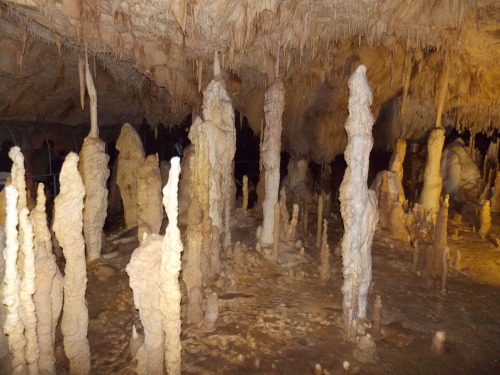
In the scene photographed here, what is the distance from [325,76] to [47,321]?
36.6 ft

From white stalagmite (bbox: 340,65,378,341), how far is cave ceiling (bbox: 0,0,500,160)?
297 cm

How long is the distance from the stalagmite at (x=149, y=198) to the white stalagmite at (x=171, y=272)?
13.8 ft

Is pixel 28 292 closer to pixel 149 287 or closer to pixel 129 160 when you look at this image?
pixel 149 287

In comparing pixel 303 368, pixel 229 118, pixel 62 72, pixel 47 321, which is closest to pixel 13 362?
pixel 47 321

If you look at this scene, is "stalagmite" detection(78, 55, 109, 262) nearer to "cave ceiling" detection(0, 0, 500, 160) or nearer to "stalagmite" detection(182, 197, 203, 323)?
"cave ceiling" detection(0, 0, 500, 160)

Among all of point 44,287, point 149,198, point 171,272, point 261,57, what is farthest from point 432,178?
point 44,287

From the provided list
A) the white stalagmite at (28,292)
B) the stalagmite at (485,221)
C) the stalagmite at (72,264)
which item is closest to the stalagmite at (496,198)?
the stalagmite at (485,221)

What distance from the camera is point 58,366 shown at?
4.82 meters

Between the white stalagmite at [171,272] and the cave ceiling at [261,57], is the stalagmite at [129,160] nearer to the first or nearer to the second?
the cave ceiling at [261,57]

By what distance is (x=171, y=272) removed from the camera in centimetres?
393

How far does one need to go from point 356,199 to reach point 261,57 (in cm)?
631

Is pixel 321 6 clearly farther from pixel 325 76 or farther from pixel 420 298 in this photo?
pixel 420 298

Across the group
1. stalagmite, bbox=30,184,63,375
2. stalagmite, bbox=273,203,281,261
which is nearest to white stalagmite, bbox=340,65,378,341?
stalagmite, bbox=273,203,281,261

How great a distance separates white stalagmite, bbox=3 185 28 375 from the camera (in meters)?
3.59
